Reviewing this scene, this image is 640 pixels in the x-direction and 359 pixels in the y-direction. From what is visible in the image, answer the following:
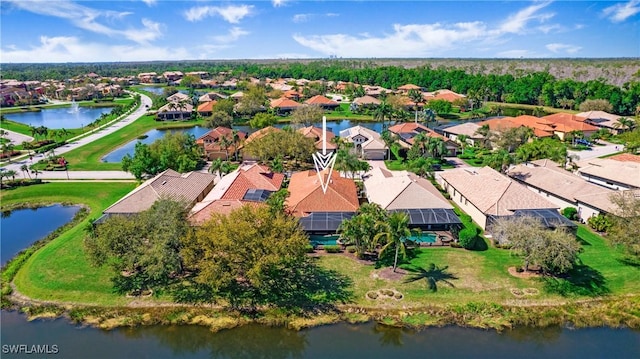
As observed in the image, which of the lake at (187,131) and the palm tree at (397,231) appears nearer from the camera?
the palm tree at (397,231)

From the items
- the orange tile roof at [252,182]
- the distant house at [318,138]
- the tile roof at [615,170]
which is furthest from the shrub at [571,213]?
the distant house at [318,138]

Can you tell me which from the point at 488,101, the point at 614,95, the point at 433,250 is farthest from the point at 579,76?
the point at 433,250

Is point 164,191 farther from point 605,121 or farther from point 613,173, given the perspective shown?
point 605,121

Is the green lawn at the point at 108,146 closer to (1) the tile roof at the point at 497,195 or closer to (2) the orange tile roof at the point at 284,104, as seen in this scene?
(2) the orange tile roof at the point at 284,104

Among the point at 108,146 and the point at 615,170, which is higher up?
the point at 615,170

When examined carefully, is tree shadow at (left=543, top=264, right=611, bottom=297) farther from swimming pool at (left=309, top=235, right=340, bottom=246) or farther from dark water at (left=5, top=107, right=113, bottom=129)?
dark water at (left=5, top=107, right=113, bottom=129)

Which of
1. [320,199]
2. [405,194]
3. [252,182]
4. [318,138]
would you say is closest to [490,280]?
[405,194]
